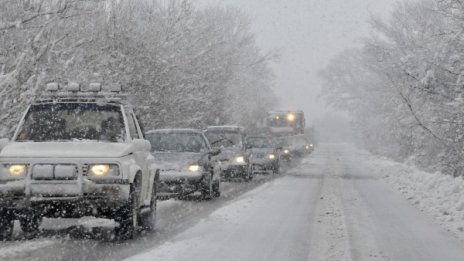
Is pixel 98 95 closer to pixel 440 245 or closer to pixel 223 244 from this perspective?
pixel 223 244

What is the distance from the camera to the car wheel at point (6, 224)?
9125mm

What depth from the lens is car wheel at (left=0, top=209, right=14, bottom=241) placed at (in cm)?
912

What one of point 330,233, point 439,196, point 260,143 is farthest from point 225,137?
point 330,233

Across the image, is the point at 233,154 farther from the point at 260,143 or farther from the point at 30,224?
the point at 30,224

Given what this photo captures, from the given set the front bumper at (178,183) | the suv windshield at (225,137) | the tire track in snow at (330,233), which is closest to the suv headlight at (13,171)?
the tire track in snow at (330,233)

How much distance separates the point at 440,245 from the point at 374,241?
0.88 m

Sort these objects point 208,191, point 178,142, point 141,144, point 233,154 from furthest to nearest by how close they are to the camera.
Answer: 1. point 233,154
2. point 178,142
3. point 208,191
4. point 141,144

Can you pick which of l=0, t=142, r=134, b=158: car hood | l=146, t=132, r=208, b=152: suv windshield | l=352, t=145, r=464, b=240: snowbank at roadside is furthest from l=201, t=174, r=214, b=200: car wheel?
l=0, t=142, r=134, b=158: car hood

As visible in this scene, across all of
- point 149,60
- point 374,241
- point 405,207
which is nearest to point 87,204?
point 374,241

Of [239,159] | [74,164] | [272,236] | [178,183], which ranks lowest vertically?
[272,236]

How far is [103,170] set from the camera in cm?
905

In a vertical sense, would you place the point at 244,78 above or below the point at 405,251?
above

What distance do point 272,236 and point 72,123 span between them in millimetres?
3211

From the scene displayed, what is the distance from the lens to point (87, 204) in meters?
8.95
